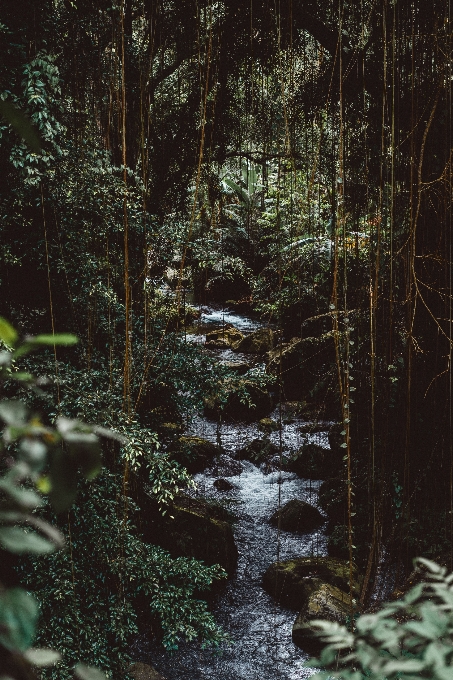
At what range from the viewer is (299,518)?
4.32 metres

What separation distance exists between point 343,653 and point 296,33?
13.7 ft

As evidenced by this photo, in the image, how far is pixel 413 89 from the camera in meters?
2.86

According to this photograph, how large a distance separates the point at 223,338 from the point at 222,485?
3.17 metres

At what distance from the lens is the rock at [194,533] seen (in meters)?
3.60

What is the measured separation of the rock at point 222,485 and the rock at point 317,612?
1.56m

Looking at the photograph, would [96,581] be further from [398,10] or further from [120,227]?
[398,10]

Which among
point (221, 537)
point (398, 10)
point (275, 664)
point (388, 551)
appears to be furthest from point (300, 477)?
point (398, 10)

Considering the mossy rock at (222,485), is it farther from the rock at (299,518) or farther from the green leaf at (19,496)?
the green leaf at (19,496)

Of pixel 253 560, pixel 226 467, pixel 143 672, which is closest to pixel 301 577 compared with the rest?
pixel 253 560

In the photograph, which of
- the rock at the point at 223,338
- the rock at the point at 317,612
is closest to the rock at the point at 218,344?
the rock at the point at 223,338

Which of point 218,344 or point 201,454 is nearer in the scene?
point 201,454

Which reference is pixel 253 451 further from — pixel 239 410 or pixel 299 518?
pixel 299 518

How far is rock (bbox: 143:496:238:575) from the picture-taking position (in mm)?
3604

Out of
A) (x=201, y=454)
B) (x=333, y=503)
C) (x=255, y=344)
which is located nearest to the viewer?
(x=333, y=503)
